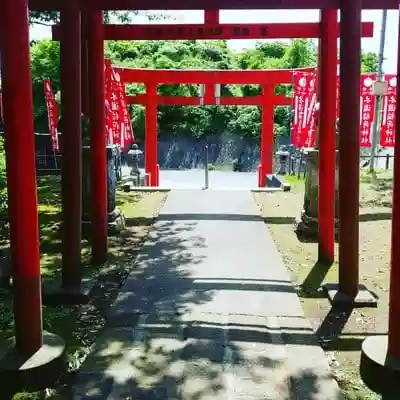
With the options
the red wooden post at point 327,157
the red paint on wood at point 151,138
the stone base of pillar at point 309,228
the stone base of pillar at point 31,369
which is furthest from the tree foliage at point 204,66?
the stone base of pillar at point 31,369

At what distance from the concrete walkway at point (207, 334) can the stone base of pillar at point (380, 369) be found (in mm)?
242

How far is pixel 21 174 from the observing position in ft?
12.2

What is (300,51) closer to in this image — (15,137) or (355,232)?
(355,232)

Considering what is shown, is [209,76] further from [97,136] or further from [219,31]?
[97,136]

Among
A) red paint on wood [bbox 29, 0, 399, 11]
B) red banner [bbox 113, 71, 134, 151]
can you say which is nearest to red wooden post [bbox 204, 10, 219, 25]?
red paint on wood [bbox 29, 0, 399, 11]

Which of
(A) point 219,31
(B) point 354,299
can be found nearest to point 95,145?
(A) point 219,31

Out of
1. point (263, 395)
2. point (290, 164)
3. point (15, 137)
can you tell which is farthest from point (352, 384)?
point (290, 164)

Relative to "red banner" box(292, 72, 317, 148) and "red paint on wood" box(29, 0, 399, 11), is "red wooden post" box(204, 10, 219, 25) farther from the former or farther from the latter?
"red banner" box(292, 72, 317, 148)

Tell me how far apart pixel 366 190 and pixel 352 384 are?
9134 millimetres

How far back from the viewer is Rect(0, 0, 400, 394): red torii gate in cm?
364

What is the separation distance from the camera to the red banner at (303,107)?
12.0 meters

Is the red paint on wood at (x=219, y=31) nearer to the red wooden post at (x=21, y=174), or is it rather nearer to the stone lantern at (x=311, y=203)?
the stone lantern at (x=311, y=203)

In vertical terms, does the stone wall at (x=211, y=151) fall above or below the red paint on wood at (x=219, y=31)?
below

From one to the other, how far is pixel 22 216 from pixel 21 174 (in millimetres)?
278
